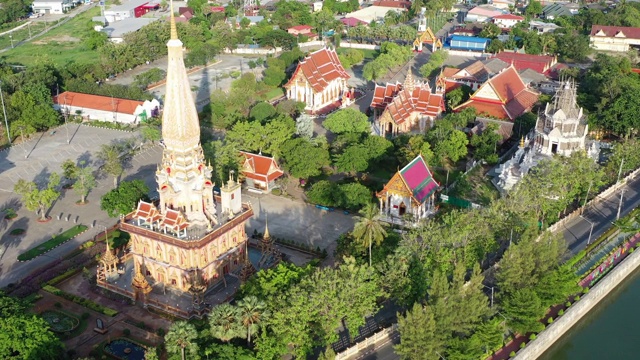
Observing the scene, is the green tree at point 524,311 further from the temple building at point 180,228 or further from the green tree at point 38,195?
the green tree at point 38,195

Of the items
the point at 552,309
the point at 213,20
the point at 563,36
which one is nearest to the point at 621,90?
the point at 563,36

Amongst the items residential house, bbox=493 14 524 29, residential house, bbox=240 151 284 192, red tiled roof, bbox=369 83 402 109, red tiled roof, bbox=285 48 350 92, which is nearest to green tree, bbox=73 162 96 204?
residential house, bbox=240 151 284 192

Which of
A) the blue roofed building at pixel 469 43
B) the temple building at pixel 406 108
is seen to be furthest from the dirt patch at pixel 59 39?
the temple building at pixel 406 108

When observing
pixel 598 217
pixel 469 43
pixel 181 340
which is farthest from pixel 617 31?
pixel 181 340

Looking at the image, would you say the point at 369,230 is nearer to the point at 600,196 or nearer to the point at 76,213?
the point at 600,196

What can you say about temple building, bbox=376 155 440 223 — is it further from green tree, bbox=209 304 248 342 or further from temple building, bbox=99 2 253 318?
green tree, bbox=209 304 248 342

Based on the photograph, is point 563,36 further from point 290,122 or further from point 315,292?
point 315,292
